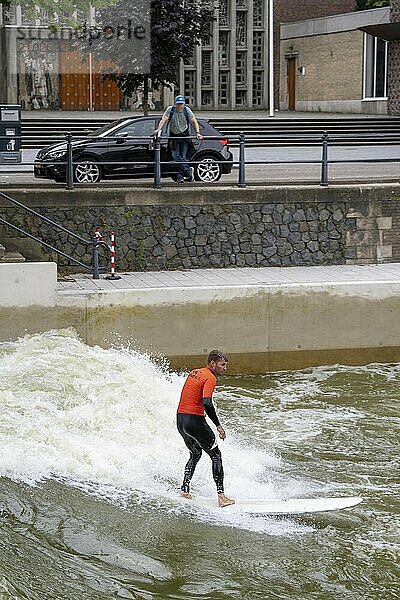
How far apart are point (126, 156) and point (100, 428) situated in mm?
8535

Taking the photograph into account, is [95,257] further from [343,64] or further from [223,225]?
[343,64]

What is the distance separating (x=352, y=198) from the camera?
2072 cm

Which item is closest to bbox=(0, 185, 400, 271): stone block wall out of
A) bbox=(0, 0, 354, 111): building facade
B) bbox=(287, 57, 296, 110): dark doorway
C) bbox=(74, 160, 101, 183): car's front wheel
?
bbox=(74, 160, 101, 183): car's front wheel

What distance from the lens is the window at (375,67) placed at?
4516 cm

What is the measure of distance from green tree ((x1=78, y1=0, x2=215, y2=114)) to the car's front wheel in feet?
32.6

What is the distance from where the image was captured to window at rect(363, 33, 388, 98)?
45156 millimetres

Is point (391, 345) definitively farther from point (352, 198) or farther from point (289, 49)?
point (289, 49)

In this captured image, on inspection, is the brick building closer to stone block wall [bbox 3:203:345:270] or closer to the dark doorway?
the dark doorway

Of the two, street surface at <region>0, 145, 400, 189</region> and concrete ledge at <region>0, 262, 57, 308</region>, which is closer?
concrete ledge at <region>0, 262, 57, 308</region>

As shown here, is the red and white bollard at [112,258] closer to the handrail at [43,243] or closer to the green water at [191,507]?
the handrail at [43,243]

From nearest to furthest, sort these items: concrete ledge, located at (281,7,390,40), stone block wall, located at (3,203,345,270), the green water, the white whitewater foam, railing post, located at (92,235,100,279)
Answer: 1. the green water
2. the white whitewater foam
3. railing post, located at (92,235,100,279)
4. stone block wall, located at (3,203,345,270)
5. concrete ledge, located at (281,7,390,40)

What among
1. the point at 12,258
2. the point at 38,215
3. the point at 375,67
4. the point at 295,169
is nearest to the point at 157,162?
the point at 38,215

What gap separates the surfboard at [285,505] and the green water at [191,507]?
0.28 feet

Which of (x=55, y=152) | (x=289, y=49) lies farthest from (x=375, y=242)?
(x=289, y=49)
